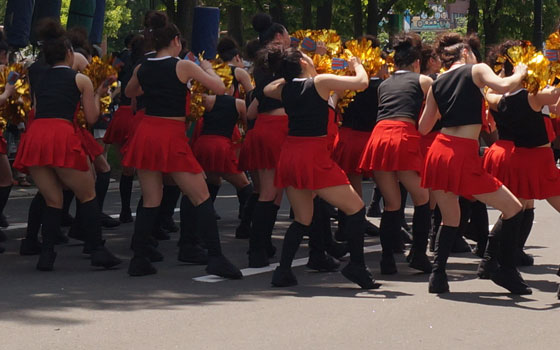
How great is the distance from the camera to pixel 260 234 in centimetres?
910

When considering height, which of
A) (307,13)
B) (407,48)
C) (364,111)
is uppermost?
(407,48)

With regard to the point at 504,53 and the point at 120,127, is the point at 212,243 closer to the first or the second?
the point at 504,53

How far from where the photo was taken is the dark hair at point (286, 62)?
8.06 m

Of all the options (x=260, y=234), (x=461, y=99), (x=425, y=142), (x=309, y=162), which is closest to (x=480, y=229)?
(x=425, y=142)

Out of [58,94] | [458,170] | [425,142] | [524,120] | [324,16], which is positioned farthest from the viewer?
[324,16]

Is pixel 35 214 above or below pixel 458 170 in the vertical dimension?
below

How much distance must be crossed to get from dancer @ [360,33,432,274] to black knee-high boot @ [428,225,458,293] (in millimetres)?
813

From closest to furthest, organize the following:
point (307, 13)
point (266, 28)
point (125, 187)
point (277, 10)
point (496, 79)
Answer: point (496, 79)
point (266, 28)
point (125, 187)
point (307, 13)
point (277, 10)

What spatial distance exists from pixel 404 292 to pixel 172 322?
1881mm

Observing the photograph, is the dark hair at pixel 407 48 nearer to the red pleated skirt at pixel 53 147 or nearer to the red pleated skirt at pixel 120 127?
the red pleated skirt at pixel 53 147

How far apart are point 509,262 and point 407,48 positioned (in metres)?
1.96

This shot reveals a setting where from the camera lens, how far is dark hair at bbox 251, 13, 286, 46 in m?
9.56

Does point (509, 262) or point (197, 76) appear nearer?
point (509, 262)

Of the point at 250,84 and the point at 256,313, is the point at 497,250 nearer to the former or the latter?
the point at 256,313
